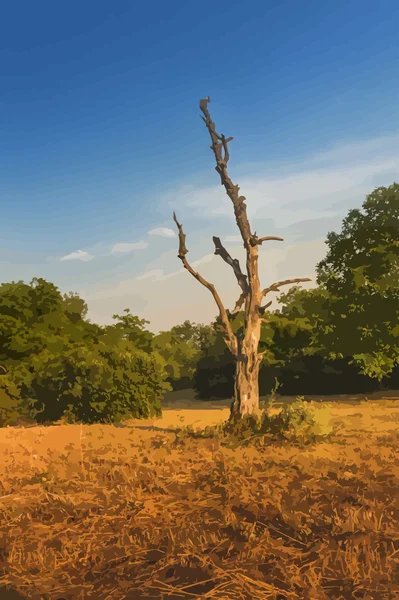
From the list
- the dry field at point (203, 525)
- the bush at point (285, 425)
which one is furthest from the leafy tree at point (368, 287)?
the dry field at point (203, 525)

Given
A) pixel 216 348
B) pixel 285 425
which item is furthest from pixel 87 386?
pixel 216 348

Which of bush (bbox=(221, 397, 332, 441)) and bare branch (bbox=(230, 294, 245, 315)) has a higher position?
bare branch (bbox=(230, 294, 245, 315))

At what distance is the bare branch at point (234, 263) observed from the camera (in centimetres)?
1354

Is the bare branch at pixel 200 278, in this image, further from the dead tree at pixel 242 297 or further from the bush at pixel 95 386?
the bush at pixel 95 386

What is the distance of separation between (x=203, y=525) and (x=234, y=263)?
9.30 metres

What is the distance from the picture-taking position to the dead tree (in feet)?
41.7

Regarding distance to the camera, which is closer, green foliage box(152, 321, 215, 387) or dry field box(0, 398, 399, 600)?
dry field box(0, 398, 399, 600)

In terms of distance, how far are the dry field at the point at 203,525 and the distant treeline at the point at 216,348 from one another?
5749mm

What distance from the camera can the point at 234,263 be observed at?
13711mm

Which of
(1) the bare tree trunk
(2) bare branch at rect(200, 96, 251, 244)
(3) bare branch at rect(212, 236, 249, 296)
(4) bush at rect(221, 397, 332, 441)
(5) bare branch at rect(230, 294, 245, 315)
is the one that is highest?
(2) bare branch at rect(200, 96, 251, 244)

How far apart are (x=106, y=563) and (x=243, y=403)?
8619 mm

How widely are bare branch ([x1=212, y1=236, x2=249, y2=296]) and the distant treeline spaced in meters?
1.18

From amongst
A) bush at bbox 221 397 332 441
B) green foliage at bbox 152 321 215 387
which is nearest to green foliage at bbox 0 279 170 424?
bush at bbox 221 397 332 441

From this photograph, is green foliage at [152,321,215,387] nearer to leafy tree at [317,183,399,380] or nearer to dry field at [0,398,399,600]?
leafy tree at [317,183,399,380]
